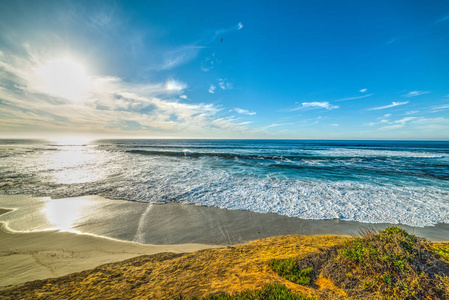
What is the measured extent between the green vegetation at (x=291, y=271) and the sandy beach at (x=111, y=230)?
215cm

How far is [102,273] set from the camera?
4.07 m

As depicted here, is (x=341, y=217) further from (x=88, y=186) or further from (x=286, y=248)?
(x=88, y=186)

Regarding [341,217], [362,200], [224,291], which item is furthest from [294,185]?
[224,291]

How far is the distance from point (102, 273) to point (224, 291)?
3.19 m

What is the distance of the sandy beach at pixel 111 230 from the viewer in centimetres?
478

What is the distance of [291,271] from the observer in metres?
3.78

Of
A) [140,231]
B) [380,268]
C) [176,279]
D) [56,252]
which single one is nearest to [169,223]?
[140,231]

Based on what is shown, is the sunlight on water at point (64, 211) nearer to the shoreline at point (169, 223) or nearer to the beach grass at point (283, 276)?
the shoreline at point (169, 223)

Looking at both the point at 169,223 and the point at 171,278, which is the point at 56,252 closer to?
the point at 169,223

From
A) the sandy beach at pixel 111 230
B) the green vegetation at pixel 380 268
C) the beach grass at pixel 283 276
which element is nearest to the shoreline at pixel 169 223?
the sandy beach at pixel 111 230

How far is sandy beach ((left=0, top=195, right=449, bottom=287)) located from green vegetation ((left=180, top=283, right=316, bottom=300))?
8.86ft

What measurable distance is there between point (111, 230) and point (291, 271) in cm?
668

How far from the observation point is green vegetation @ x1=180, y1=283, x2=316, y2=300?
2883mm

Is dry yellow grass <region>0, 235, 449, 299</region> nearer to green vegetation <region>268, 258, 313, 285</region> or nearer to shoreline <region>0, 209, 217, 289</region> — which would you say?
green vegetation <region>268, 258, 313, 285</region>
